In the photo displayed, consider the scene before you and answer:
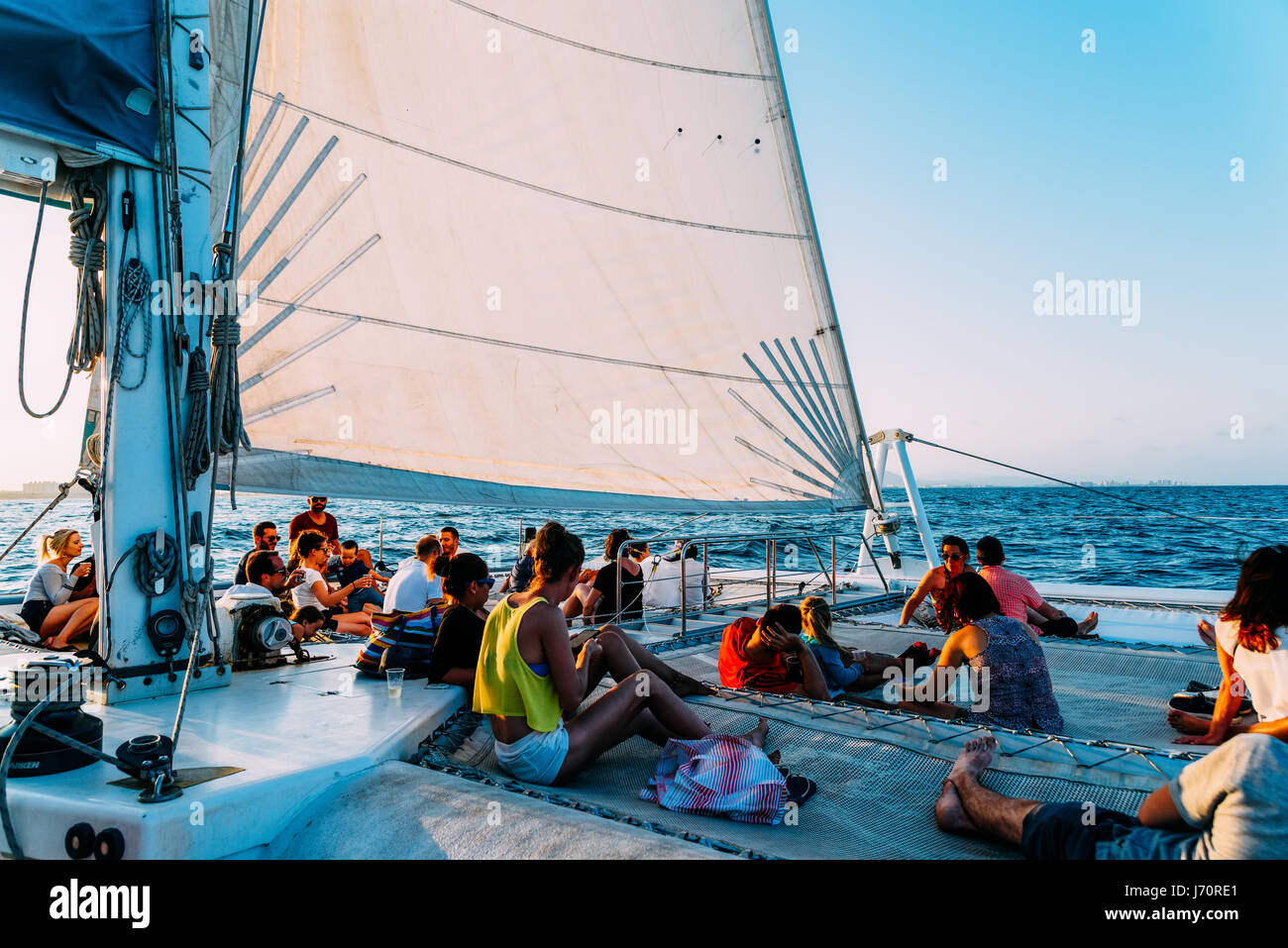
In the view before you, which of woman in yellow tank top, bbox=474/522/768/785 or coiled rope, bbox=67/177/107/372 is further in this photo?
coiled rope, bbox=67/177/107/372

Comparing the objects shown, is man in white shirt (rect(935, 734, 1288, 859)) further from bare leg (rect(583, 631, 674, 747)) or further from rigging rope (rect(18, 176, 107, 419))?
rigging rope (rect(18, 176, 107, 419))

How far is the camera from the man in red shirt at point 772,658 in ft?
15.2

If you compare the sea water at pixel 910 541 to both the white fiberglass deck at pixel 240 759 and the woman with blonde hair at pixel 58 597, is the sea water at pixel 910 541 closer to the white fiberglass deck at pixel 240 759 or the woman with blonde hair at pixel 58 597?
the white fiberglass deck at pixel 240 759

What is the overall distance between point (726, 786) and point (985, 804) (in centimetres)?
88

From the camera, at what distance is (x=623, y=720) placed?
354cm

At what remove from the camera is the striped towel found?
9.87ft

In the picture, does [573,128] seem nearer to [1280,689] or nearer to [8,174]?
[8,174]

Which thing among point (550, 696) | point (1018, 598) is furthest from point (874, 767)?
point (1018, 598)

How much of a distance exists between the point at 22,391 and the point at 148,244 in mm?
869

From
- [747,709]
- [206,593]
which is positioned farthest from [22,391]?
[747,709]

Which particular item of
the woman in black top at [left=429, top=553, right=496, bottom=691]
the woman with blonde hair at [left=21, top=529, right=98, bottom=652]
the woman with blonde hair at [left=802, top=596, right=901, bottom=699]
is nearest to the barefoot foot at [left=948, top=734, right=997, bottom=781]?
the woman with blonde hair at [left=802, top=596, right=901, bottom=699]

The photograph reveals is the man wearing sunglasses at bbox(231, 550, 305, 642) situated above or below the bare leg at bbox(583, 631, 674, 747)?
above

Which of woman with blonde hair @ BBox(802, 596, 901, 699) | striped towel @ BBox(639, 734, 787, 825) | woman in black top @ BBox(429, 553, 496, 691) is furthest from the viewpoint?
woman with blonde hair @ BBox(802, 596, 901, 699)

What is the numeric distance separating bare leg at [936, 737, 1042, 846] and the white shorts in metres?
1.42
